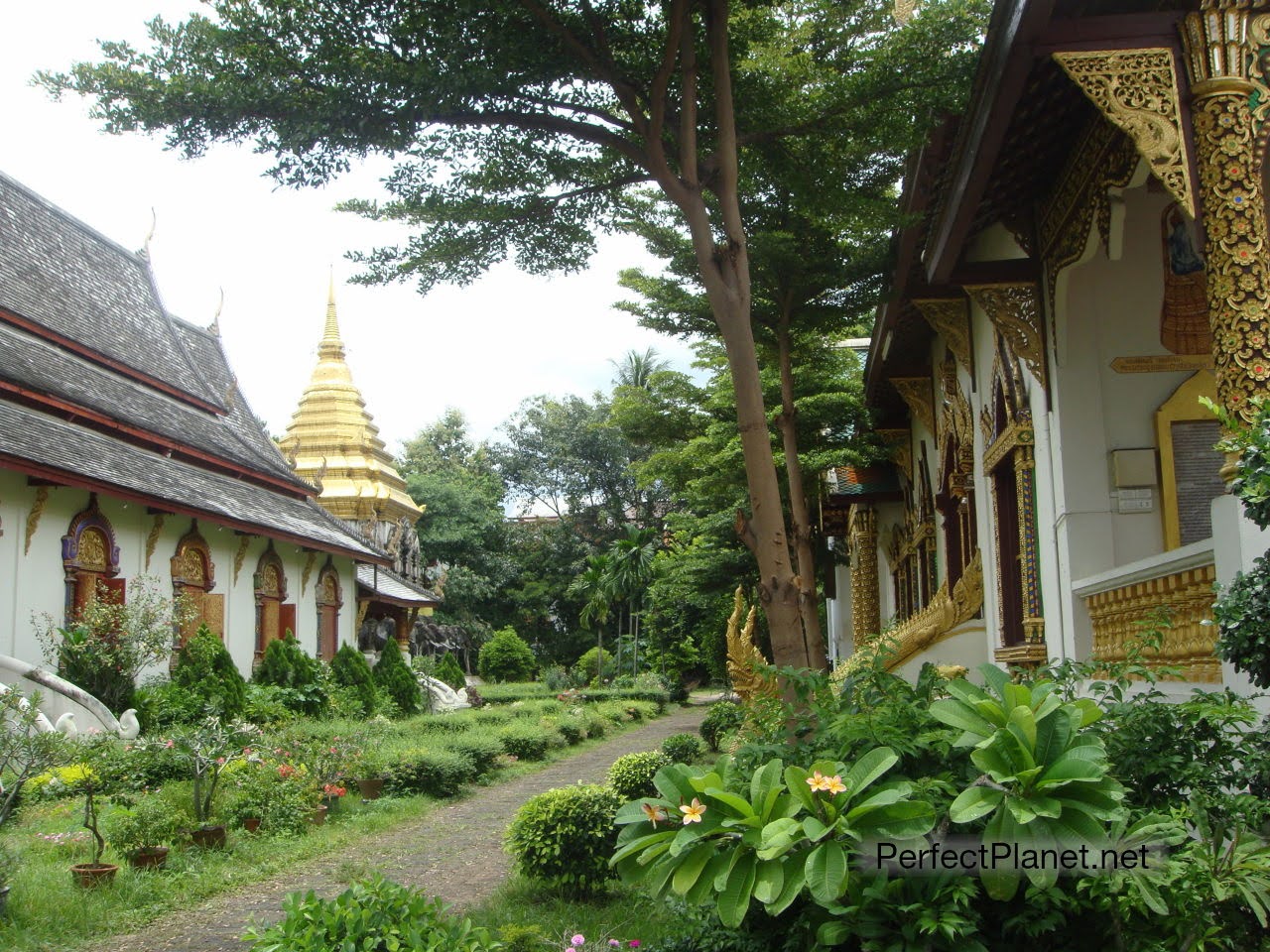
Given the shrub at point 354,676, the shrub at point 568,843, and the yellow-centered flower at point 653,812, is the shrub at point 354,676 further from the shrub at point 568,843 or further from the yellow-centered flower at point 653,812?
the yellow-centered flower at point 653,812

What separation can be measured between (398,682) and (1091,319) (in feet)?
58.9

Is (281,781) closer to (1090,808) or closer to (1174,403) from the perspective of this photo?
(1174,403)

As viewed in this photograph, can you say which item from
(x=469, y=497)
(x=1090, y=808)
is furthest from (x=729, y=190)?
(x=469, y=497)

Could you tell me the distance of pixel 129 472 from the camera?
17422 millimetres

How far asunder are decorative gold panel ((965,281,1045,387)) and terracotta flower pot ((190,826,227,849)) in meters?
6.65

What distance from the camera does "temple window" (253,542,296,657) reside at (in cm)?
2172

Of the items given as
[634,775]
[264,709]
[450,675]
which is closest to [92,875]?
[634,775]

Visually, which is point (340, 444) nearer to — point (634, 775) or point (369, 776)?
point (369, 776)

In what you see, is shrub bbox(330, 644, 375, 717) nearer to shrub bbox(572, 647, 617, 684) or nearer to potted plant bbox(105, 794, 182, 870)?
potted plant bbox(105, 794, 182, 870)

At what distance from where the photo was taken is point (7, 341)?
17.6m

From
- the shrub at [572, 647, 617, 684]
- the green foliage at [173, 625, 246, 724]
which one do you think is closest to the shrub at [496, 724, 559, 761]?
the green foliage at [173, 625, 246, 724]

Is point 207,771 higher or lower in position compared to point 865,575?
lower

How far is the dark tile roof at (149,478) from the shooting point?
15281 mm

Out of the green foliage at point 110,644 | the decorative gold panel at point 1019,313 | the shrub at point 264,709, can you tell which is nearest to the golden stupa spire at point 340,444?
the shrub at point 264,709
